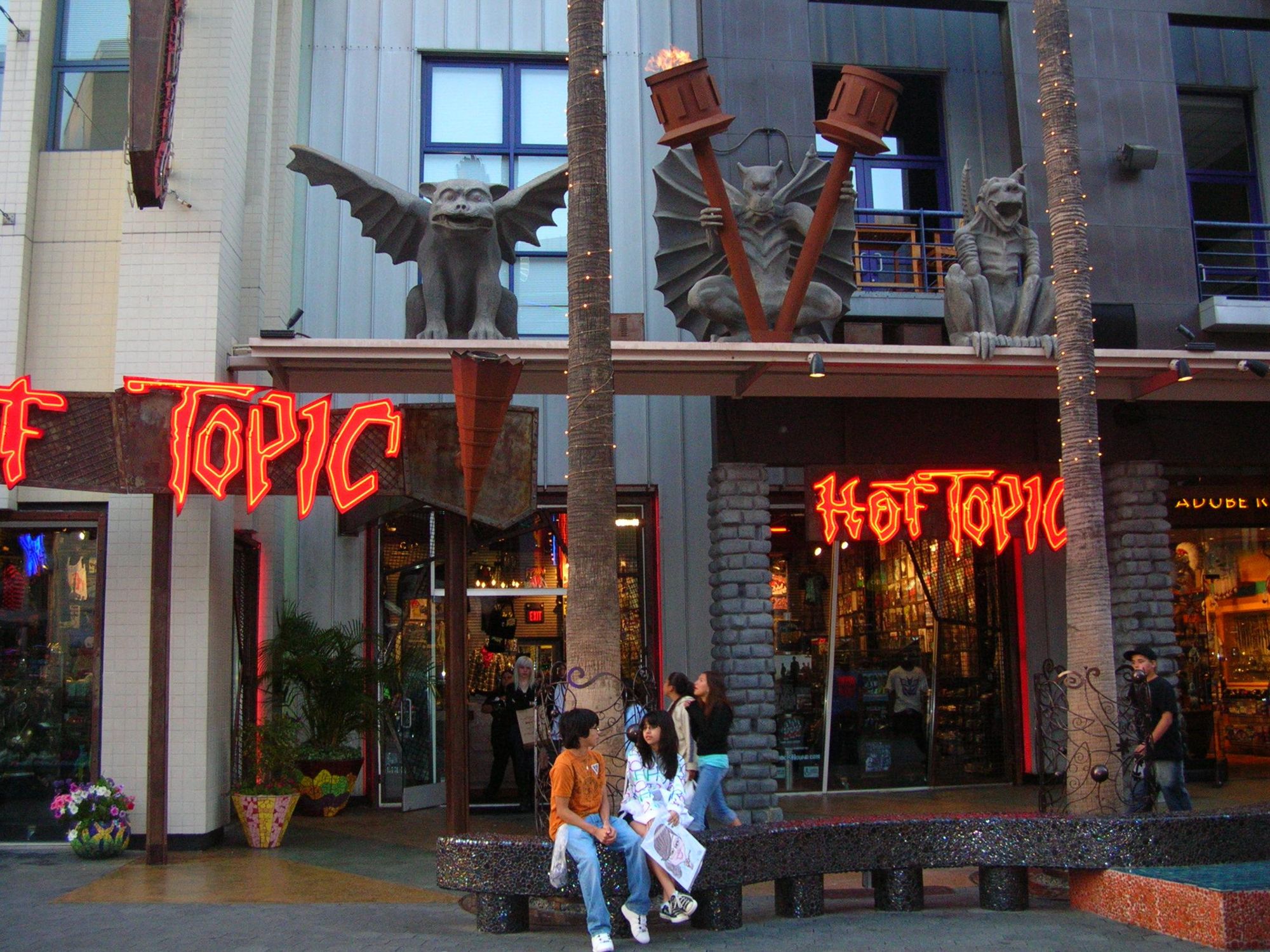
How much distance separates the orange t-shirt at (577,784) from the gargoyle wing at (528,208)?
649cm

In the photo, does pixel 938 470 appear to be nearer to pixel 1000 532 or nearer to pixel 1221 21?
pixel 1000 532

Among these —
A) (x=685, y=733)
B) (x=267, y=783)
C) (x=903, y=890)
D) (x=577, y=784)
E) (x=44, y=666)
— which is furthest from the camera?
(x=267, y=783)

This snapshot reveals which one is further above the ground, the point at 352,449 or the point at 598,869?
the point at 352,449

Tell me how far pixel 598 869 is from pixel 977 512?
742 cm

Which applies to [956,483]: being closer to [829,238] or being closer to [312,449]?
[829,238]

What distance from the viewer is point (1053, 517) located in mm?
Result: 13078

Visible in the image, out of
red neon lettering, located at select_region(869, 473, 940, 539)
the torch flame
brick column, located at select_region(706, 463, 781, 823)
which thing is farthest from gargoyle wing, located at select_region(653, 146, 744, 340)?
red neon lettering, located at select_region(869, 473, 940, 539)

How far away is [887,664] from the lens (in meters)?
14.7

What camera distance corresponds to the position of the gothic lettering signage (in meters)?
10.1

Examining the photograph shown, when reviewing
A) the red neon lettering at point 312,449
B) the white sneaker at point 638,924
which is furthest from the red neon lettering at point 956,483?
the white sneaker at point 638,924

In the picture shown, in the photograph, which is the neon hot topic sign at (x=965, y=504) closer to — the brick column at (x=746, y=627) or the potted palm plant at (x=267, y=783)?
the brick column at (x=746, y=627)

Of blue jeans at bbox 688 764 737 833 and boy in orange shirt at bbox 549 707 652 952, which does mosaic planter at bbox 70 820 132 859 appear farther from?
blue jeans at bbox 688 764 737 833

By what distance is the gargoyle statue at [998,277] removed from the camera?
12172 millimetres

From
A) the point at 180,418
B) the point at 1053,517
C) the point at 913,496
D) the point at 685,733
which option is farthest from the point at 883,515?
the point at 180,418
